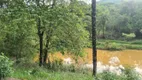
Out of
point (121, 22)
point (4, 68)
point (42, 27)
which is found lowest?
point (121, 22)

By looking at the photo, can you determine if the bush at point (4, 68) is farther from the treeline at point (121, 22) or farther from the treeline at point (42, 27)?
the treeline at point (121, 22)

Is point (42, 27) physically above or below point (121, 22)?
above

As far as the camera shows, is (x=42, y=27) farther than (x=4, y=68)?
Yes

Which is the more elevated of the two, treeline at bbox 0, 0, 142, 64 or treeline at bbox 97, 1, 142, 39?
treeline at bbox 0, 0, 142, 64

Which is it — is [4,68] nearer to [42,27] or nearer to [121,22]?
[42,27]

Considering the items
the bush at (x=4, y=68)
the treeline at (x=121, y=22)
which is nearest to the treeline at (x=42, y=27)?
the bush at (x=4, y=68)

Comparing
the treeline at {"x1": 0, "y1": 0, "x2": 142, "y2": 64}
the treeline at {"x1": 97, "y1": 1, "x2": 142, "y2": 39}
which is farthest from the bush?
the treeline at {"x1": 97, "y1": 1, "x2": 142, "y2": 39}

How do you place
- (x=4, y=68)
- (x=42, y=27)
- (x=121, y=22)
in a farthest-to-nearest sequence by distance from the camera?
(x=121, y=22) < (x=42, y=27) < (x=4, y=68)

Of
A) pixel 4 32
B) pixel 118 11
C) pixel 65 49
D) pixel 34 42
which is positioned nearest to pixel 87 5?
pixel 65 49

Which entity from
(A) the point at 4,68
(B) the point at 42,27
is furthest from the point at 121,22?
(A) the point at 4,68

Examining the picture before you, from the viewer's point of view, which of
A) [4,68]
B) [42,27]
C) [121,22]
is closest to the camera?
[4,68]

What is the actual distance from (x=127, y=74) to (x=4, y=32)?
28.5ft

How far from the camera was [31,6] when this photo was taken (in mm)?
14406

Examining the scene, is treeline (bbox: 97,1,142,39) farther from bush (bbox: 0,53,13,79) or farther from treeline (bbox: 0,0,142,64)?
bush (bbox: 0,53,13,79)
